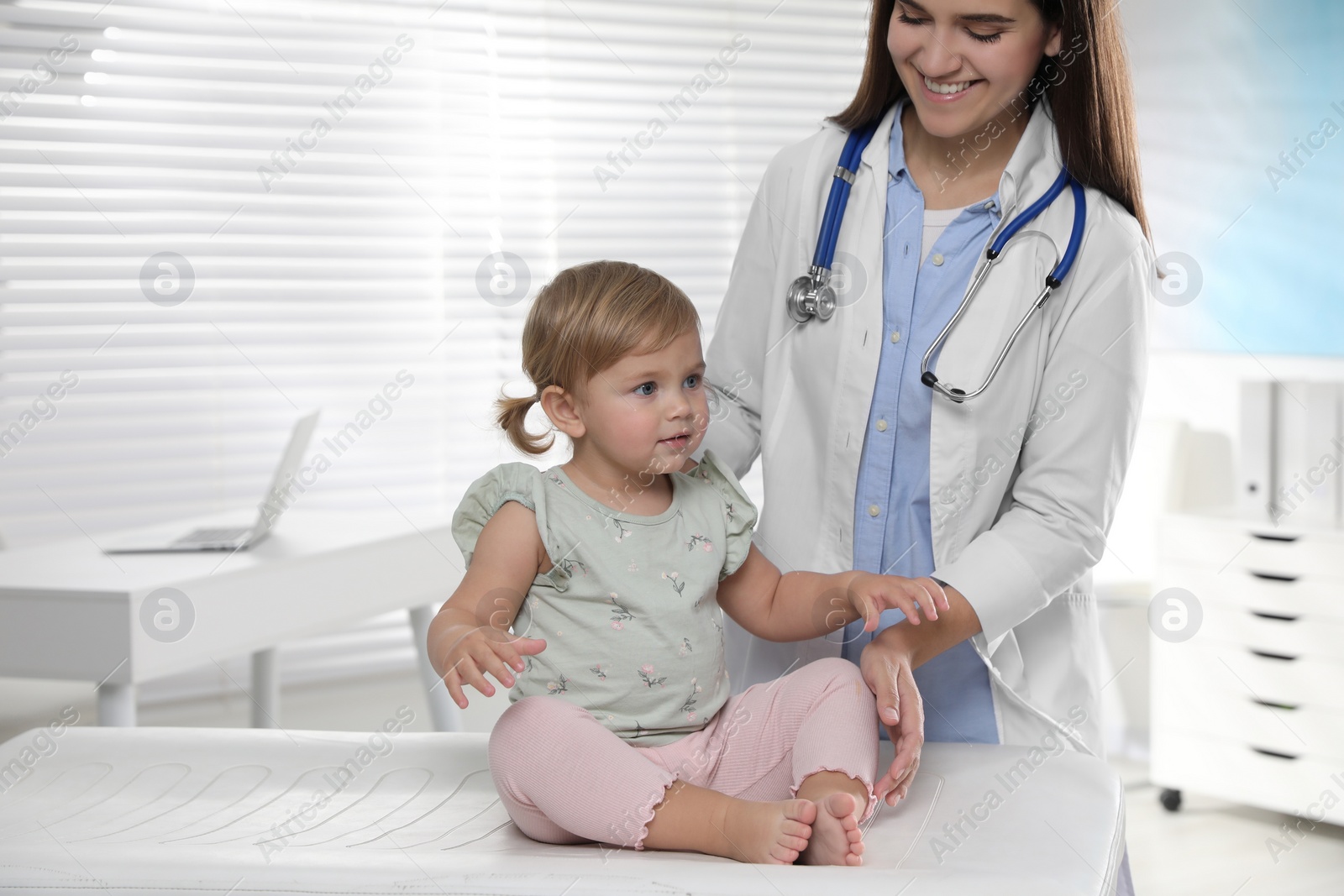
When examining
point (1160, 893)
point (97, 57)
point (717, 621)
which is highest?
point (97, 57)

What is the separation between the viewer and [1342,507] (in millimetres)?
2533

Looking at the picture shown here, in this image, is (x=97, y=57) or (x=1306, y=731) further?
(x=97, y=57)

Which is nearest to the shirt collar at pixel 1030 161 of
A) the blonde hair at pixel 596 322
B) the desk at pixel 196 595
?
the blonde hair at pixel 596 322

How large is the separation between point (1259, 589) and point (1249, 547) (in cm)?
9

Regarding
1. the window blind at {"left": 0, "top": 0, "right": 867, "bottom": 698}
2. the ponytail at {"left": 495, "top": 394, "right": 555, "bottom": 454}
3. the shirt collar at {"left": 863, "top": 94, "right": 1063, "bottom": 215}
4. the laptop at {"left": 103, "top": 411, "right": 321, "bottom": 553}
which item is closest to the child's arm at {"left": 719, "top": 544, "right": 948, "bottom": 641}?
the ponytail at {"left": 495, "top": 394, "right": 555, "bottom": 454}

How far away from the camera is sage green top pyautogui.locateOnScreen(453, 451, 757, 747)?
3.71 feet

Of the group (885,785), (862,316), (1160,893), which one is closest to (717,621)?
(885,785)

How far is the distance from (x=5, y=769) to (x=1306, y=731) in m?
2.41

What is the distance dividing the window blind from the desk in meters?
0.59

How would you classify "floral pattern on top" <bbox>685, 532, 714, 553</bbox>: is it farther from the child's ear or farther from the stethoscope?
the stethoscope

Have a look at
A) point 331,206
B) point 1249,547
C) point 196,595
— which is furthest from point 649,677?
point 331,206

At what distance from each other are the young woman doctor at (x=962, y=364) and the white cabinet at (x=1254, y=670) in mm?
1391

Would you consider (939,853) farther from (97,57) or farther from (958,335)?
(97,57)

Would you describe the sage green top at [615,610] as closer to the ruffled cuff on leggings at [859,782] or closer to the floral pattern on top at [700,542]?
the floral pattern on top at [700,542]
